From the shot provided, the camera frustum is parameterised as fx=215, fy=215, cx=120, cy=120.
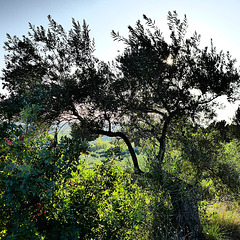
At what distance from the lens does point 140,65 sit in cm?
800

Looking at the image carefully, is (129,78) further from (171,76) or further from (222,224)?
(222,224)

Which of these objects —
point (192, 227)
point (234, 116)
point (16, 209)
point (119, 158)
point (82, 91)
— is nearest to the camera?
point (16, 209)

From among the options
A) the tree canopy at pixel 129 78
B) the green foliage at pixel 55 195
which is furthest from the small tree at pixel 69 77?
the green foliage at pixel 55 195

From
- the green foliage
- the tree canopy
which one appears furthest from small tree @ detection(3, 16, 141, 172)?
the green foliage

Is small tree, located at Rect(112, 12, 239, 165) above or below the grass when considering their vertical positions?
above

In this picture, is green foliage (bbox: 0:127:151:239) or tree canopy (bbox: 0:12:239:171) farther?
tree canopy (bbox: 0:12:239:171)

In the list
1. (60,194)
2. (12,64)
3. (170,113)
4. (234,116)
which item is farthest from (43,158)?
(234,116)

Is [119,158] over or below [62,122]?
below

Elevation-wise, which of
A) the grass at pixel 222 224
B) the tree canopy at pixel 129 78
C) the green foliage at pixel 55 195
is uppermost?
the tree canopy at pixel 129 78

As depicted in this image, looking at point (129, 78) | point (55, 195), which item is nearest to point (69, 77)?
point (129, 78)

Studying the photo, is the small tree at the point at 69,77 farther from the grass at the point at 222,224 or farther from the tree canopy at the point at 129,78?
the grass at the point at 222,224

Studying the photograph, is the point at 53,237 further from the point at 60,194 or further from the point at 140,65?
the point at 140,65

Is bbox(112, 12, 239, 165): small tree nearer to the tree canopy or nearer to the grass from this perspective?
the tree canopy

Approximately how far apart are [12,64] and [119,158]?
7467mm
